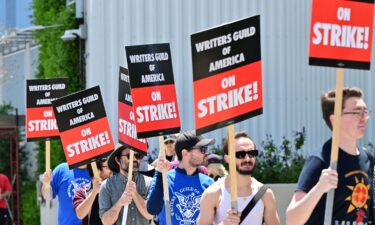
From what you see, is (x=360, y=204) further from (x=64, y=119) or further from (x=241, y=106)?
(x=64, y=119)

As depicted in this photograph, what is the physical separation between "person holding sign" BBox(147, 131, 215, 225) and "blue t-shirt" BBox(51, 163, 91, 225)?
85.7 inches

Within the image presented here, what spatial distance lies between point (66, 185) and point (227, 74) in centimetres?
478

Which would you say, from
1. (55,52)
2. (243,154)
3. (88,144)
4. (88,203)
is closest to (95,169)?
(88,144)

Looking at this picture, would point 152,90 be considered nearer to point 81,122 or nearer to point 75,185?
point 81,122

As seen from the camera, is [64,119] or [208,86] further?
[64,119]

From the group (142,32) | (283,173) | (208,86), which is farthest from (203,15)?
(208,86)

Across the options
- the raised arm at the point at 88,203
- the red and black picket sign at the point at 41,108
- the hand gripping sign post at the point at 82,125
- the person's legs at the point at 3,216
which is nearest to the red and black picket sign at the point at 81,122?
the hand gripping sign post at the point at 82,125

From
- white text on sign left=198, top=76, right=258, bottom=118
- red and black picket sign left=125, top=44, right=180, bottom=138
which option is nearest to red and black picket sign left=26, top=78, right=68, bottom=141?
red and black picket sign left=125, top=44, right=180, bottom=138

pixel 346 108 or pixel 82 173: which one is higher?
pixel 346 108

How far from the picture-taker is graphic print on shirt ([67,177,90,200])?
1131 cm

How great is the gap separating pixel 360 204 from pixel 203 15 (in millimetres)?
11882

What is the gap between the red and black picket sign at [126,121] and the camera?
998cm

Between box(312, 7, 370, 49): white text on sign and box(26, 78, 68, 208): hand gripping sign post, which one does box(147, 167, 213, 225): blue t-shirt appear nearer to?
box(312, 7, 370, 49): white text on sign

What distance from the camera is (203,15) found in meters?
18.0
